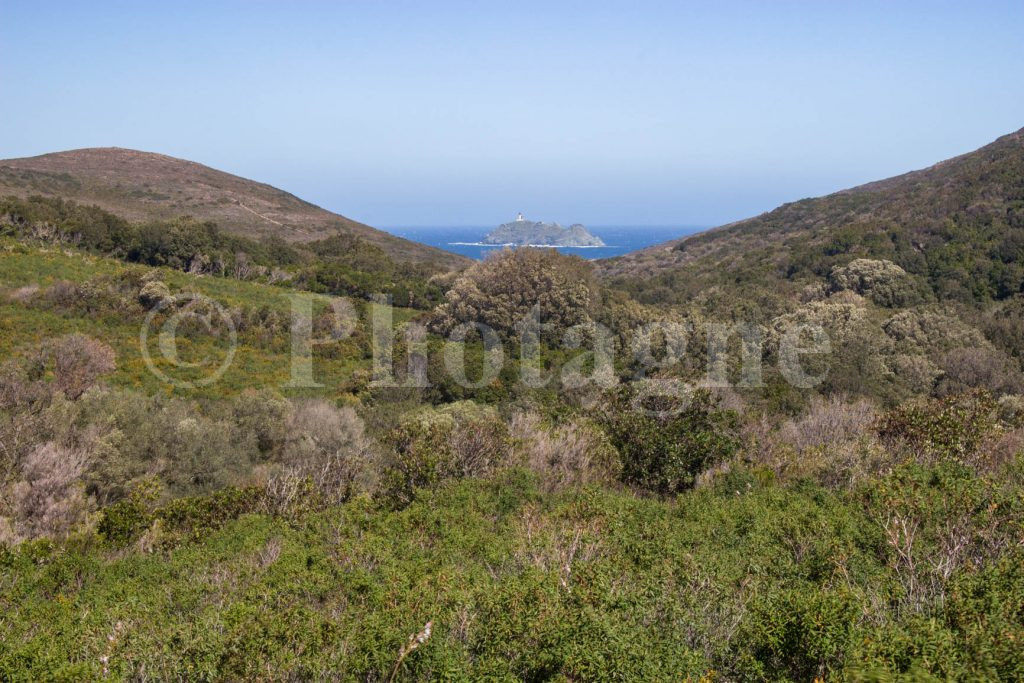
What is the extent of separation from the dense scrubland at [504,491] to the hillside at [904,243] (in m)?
5.04

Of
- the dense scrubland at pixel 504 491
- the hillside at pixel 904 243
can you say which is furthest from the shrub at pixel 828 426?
the hillside at pixel 904 243

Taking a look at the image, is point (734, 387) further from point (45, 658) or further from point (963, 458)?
point (45, 658)

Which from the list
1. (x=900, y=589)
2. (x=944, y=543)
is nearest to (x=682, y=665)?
(x=900, y=589)

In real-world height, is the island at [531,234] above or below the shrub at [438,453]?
above

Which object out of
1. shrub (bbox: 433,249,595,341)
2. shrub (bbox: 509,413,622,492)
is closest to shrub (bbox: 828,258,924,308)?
shrub (bbox: 433,249,595,341)

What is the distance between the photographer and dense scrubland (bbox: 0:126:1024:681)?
16.5ft

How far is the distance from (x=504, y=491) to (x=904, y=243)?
138ft

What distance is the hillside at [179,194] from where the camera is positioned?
5710 cm

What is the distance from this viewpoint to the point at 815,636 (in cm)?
470

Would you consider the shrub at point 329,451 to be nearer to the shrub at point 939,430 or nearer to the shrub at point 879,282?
the shrub at point 939,430

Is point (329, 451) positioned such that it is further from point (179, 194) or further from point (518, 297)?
point (179, 194)

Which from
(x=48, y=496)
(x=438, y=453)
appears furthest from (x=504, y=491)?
(x=48, y=496)

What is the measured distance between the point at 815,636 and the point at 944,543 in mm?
3421

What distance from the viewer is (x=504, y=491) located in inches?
417
